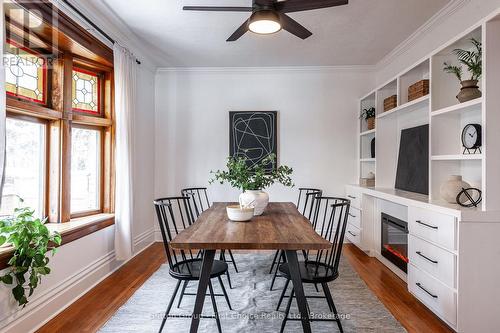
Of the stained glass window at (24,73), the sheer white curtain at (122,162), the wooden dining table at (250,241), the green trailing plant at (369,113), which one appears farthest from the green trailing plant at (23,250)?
the green trailing plant at (369,113)

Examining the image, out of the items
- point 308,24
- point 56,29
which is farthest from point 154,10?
point 308,24

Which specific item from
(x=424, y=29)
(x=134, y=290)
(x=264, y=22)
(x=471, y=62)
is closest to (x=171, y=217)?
(x=134, y=290)

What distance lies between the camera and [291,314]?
250cm

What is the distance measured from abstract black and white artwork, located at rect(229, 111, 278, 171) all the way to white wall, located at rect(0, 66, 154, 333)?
131 centimetres

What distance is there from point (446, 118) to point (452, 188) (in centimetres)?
69

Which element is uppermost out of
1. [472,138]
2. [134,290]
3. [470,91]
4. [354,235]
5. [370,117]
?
[370,117]

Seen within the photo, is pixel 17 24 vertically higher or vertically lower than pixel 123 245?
higher

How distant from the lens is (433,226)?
7.96 ft

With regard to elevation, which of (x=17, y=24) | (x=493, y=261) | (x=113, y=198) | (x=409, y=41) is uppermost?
(x=409, y=41)

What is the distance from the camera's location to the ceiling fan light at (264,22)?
2.19 metres

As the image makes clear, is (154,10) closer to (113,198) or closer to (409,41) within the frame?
(113,198)

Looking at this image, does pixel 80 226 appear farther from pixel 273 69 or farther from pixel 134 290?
pixel 273 69

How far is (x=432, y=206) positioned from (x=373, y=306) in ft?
3.21

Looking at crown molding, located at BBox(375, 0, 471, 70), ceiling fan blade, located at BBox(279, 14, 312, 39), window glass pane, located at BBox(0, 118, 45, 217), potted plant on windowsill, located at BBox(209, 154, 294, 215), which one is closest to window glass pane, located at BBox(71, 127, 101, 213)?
window glass pane, located at BBox(0, 118, 45, 217)
